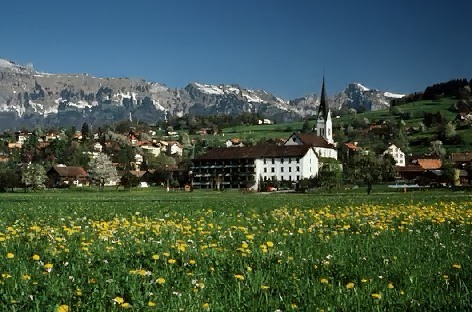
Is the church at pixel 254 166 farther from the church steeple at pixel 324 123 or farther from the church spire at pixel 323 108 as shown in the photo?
the church spire at pixel 323 108

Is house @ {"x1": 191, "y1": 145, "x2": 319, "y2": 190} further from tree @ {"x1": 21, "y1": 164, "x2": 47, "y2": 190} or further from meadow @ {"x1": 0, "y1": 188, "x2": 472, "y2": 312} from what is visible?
meadow @ {"x1": 0, "y1": 188, "x2": 472, "y2": 312}

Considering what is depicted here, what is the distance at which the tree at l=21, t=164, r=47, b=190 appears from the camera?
421ft

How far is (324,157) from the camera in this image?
6137 inches

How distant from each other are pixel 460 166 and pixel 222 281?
14182 cm

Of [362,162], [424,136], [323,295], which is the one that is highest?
[424,136]

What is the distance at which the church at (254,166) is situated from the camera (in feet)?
467

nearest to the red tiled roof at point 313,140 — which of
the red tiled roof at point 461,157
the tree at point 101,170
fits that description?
the red tiled roof at point 461,157

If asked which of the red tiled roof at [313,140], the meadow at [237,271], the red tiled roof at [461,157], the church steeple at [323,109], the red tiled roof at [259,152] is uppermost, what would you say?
the church steeple at [323,109]

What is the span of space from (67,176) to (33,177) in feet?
109

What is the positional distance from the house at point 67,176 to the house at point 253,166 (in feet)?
121

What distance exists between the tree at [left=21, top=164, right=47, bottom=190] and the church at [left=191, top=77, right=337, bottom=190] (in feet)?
127

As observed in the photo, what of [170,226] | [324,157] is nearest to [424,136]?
[324,157]

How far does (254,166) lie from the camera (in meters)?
147

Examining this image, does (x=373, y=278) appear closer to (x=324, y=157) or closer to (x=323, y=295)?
(x=323, y=295)
